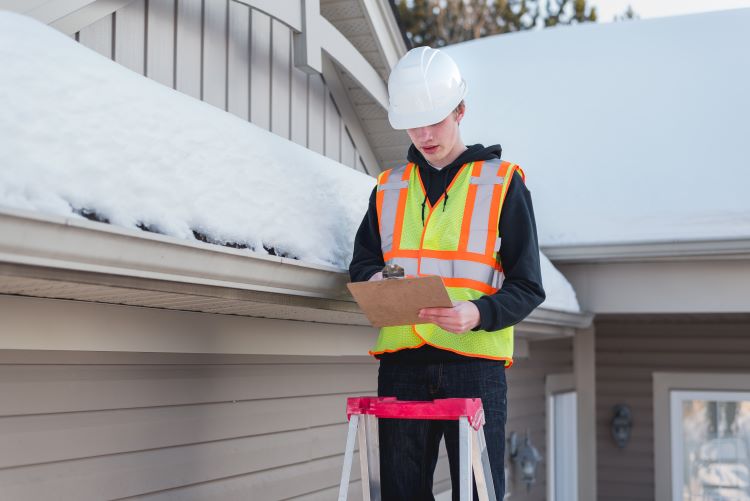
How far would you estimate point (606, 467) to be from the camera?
29.4 feet

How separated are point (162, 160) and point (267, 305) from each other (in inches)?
23.0

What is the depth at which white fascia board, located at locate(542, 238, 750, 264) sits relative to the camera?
545cm

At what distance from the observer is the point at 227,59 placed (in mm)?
4094

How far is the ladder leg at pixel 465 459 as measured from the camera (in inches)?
88.8

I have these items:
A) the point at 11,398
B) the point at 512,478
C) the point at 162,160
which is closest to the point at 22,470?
the point at 11,398

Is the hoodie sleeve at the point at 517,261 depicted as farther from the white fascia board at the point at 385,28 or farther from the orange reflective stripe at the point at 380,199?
the white fascia board at the point at 385,28

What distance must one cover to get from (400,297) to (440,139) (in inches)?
22.1

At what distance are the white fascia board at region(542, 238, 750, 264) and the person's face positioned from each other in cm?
315

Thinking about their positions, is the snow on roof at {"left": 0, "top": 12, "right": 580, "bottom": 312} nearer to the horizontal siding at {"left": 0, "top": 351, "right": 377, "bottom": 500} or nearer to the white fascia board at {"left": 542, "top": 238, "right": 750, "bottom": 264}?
the horizontal siding at {"left": 0, "top": 351, "right": 377, "bottom": 500}

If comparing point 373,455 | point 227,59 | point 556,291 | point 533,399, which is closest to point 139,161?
point 373,455

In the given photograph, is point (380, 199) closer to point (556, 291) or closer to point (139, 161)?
point (139, 161)

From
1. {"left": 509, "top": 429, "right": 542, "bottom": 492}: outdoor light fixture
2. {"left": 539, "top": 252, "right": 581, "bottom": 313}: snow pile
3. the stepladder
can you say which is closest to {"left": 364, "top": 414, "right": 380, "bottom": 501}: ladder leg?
the stepladder

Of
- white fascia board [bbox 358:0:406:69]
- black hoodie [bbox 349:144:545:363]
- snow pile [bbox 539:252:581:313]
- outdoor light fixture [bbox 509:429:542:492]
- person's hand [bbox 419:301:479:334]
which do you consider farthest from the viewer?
outdoor light fixture [bbox 509:429:542:492]

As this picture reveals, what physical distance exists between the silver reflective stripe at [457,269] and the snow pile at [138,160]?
362 mm
